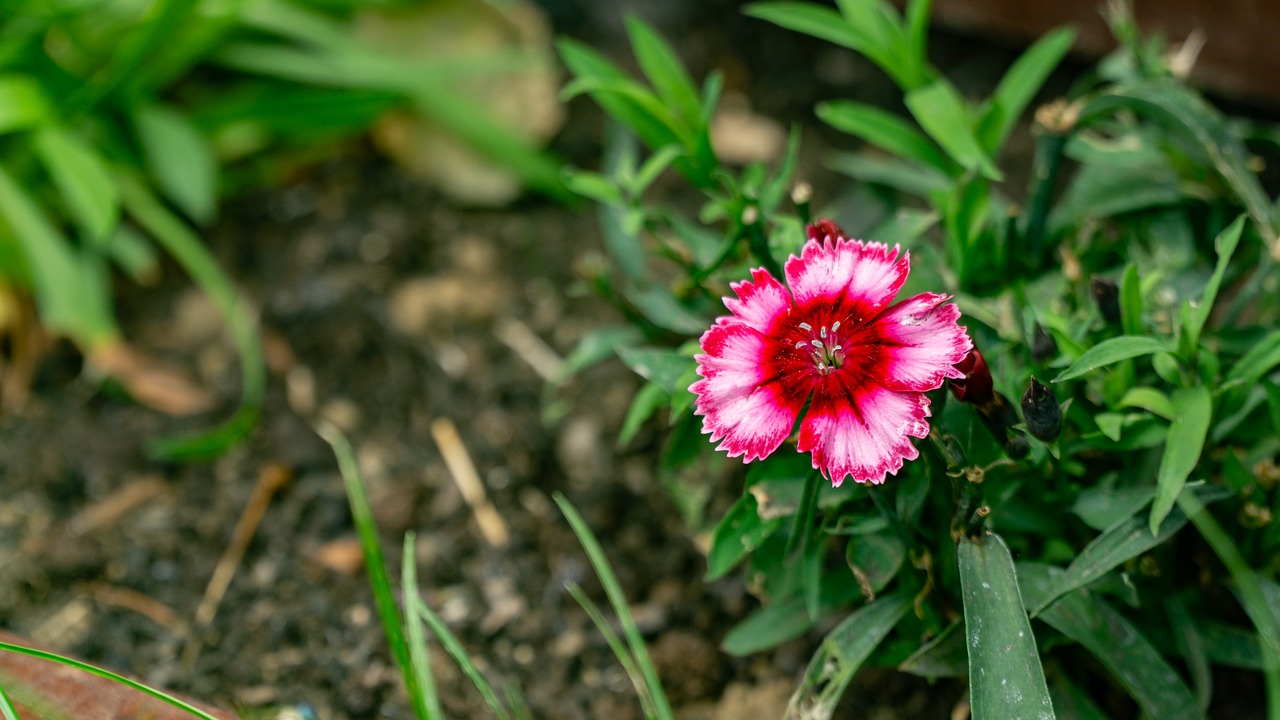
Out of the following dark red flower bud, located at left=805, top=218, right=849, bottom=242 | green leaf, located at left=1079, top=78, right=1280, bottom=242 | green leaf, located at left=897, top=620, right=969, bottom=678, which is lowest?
green leaf, located at left=897, top=620, right=969, bottom=678

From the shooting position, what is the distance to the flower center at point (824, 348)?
98 centimetres

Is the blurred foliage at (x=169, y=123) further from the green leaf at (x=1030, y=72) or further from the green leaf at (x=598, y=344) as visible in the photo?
the green leaf at (x=1030, y=72)

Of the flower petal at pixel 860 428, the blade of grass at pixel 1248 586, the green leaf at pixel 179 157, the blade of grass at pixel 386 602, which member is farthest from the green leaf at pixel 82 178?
the blade of grass at pixel 1248 586

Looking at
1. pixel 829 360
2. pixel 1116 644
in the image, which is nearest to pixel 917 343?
pixel 829 360

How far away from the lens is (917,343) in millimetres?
944

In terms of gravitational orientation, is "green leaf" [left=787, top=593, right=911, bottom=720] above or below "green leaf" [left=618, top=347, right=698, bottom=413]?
below

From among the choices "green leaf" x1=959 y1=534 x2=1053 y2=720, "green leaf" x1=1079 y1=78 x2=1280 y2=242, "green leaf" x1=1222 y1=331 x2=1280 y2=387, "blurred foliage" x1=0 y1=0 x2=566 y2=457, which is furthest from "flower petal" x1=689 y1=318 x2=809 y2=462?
"blurred foliage" x1=0 y1=0 x2=566 y2=457

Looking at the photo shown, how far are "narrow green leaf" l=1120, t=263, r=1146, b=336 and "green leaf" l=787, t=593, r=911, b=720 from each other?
371 millimetres

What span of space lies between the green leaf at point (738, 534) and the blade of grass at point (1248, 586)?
0.43 metres

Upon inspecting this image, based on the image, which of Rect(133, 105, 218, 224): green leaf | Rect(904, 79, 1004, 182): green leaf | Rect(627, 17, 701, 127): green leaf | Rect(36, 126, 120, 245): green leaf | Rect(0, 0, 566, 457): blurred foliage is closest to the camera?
Rect(904, 79, 1004, 182): green leaf

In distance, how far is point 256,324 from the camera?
6.24 feet

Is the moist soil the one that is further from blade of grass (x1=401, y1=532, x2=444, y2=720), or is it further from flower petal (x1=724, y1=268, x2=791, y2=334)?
flower petal (x1=724, y1=268, x2=791, y2=334)

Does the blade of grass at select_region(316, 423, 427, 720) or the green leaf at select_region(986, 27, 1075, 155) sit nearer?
the blade of grass at select_region(316, 423, 427, 720)

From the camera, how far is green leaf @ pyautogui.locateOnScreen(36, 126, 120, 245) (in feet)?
5.18
